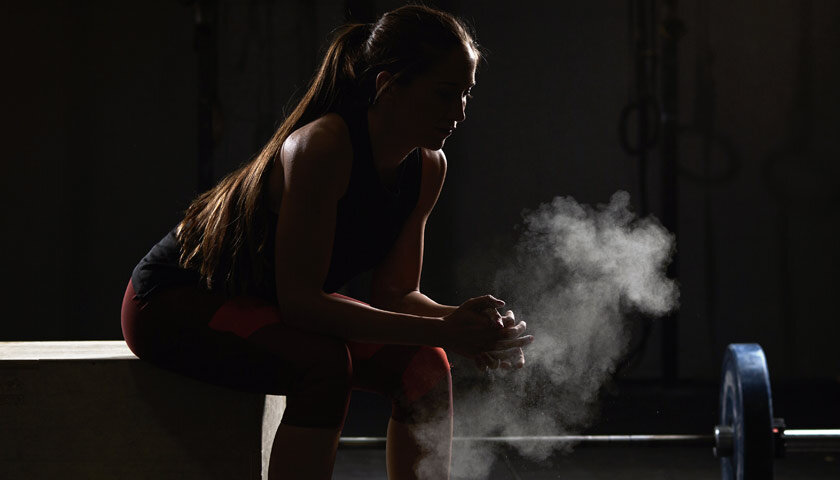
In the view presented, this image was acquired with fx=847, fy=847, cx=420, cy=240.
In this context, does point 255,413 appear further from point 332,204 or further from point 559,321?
point 559,321

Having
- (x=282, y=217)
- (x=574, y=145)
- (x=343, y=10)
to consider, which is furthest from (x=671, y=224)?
(x=282, y=217)

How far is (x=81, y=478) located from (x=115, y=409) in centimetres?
13

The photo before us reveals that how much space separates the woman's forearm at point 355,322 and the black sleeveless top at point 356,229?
0.39 ft

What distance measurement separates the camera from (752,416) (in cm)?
139

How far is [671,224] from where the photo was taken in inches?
134

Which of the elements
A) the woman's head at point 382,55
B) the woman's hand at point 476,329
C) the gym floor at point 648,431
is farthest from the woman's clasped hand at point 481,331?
the gym floor at point 648,431

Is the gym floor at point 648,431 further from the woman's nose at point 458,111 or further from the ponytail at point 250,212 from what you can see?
the woman's nose at point 458,111

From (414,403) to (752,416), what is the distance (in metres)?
0.56

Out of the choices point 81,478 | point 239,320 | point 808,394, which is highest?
point 239,320

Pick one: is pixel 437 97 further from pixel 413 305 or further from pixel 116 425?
pixel 116 425

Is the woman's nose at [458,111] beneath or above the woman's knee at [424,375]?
above

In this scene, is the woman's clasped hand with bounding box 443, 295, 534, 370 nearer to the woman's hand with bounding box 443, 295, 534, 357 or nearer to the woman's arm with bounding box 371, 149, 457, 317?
the woman's hand with bounding box 443, 295, 534, 357

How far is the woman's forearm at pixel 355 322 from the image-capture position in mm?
1173

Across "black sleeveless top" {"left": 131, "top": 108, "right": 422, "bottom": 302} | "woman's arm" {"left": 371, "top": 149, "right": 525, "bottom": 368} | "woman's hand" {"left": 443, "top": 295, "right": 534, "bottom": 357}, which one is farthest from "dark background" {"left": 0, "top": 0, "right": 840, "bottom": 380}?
"woman's hand" {"left": 443, "top": 295, "right": 534, "bottom": 357}
